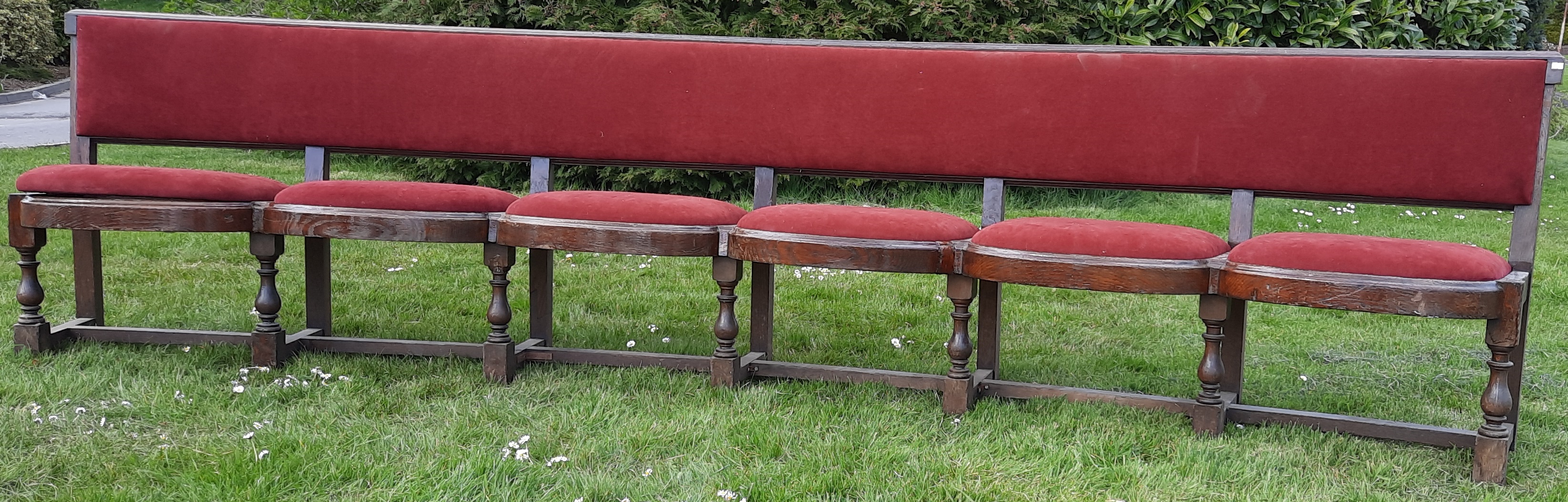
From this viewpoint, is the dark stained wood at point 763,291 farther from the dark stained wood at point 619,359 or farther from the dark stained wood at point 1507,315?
the dark stained wood at point 1507,315

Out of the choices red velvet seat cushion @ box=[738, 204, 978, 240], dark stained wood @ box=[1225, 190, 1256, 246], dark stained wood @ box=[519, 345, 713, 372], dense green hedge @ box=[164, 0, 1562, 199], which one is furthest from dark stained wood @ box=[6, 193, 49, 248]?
dense green hedge @ box=[164, 0, 1562, 199]

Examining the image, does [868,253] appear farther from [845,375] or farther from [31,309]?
[31,309]

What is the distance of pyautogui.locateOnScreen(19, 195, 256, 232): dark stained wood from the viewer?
294 cm

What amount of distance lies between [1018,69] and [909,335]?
40.6 inches

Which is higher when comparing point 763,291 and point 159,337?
point 763,291

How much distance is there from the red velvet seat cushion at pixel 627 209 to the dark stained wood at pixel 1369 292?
1.15 metres

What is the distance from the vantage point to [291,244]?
5223mm

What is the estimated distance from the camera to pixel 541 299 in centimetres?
334

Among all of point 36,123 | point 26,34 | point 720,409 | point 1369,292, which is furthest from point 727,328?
point 26,34

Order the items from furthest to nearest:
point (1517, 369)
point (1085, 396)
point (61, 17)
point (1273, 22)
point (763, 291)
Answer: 1. point (61, 17)
2. point (1273, 22)
3. point (763, 291)
4. point (1085, 396)
5. point (1517, 369)

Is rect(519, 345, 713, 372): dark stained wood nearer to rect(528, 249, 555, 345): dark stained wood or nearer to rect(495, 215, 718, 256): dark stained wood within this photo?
rect(528, 249, 555, 345): dark stained wood

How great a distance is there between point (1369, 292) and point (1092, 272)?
0.51 meters

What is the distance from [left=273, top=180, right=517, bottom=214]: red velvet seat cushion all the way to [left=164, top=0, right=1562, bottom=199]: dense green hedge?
116 inches

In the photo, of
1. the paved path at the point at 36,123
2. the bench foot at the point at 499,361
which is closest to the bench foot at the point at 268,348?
the bench foot at the point at 499,361
